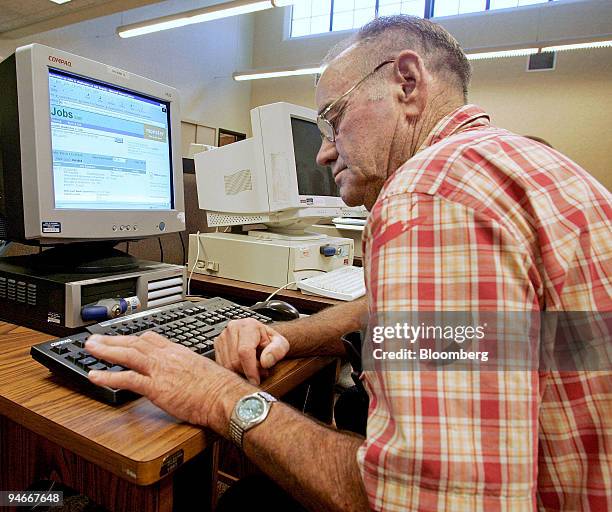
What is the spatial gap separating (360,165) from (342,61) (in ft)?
0.58

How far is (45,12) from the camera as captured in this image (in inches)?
165

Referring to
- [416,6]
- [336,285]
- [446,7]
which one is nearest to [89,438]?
[336,285]

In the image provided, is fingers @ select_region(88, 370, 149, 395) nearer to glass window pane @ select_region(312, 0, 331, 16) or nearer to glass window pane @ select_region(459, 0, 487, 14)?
glass window pane @ select_region(459, 0, 487, 14)

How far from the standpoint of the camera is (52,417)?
19.8 inches

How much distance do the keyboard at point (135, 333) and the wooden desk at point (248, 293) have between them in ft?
1.02

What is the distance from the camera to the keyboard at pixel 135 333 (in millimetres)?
554

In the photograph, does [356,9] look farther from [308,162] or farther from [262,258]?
[262,258]

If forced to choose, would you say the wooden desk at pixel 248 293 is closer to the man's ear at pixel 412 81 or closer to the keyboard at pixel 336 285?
the keyboard at pixel 336 285

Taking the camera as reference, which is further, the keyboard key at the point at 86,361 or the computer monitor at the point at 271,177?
the computer monitor at the point at 271,177

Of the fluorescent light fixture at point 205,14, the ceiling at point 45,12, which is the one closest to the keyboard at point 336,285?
the fluorescent light fixture at point 205,14

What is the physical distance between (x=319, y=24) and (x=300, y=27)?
34 centimetres

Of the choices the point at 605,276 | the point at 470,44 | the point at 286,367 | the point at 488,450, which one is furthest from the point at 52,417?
the point at 470,44

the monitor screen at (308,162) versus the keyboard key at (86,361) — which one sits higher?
the monitor screen at (308,162)

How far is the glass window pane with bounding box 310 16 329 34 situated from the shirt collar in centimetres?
678
